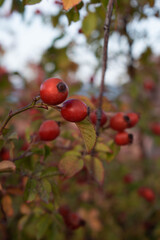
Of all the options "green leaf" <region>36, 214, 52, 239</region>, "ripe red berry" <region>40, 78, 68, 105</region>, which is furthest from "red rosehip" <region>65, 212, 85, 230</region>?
"ripe red berry" <region>40, 78, 68, 105</region>

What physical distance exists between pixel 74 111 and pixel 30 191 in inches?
Answer: 17.8

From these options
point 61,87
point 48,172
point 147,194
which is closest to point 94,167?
point 48,172

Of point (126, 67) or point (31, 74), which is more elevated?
point (126, 67)

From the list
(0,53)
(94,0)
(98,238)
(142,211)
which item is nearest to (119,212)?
(142,211)

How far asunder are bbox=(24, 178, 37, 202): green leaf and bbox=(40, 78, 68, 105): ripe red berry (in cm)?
46

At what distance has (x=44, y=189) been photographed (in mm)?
981

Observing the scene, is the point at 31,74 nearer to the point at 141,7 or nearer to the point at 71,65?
the point at 71,65

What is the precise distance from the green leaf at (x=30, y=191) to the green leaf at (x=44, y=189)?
2 cm

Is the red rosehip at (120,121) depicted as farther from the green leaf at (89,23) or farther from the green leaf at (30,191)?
the green leaf at (89,23)

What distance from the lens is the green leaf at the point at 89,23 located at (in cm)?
141

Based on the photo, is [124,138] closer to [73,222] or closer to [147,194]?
[73,222]

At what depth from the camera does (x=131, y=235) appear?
2.46m

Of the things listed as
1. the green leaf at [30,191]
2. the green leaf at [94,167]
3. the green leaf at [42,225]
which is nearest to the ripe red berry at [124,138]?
the green leaf at [94,167]

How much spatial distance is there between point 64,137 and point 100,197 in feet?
5.82
